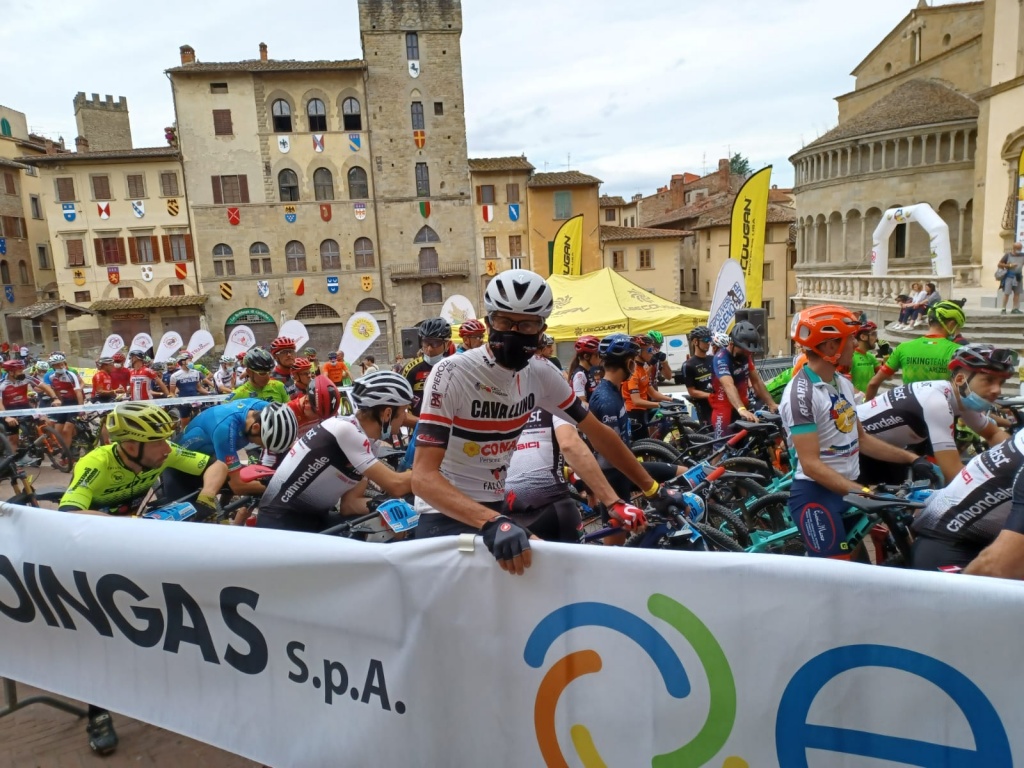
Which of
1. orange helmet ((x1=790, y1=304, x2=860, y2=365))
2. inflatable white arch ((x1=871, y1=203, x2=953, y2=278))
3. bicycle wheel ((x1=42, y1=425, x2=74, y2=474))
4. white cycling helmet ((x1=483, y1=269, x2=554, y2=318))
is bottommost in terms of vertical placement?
bicycle wheel ((x1=42, y1=425, x2=74, y2=474))

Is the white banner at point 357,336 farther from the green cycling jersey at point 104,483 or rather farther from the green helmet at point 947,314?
the green helmet at point 947,314

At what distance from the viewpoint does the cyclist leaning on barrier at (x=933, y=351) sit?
6023mm

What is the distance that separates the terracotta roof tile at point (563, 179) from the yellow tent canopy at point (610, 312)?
26.9 meters

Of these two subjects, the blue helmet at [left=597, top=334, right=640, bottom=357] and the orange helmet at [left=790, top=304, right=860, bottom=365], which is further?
the blue helmet at [left=597, top=334, right=640, bottom=357]

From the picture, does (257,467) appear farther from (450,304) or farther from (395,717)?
(450,304)

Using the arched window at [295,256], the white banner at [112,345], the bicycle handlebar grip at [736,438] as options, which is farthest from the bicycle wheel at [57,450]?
the arched window at [295,256]

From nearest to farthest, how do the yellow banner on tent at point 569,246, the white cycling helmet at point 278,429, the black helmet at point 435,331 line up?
the white cycling helmet at point 278,429 → the black helmet at point 435,331 → the yellow banner on tent at point 569,246

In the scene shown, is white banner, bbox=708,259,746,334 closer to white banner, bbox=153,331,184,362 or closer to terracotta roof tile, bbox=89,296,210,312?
white banner, bbox=153,331,184,362

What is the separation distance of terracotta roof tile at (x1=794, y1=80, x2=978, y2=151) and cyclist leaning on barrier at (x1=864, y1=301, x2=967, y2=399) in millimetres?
39132

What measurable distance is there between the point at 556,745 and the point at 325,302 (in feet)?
138

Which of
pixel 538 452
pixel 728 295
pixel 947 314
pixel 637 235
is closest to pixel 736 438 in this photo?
pixel 947 314

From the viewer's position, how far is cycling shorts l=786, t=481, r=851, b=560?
3.64 metres

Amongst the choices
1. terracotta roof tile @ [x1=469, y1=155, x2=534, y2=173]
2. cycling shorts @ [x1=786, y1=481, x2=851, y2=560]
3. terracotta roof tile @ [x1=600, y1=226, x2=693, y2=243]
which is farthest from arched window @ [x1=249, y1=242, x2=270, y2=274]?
cycling shorts @ [x1=786, y1=481, x2=851, y2=560]

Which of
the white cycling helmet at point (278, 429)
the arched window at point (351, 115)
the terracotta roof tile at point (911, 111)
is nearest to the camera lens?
the white cycling helmet at point (278, 429)
